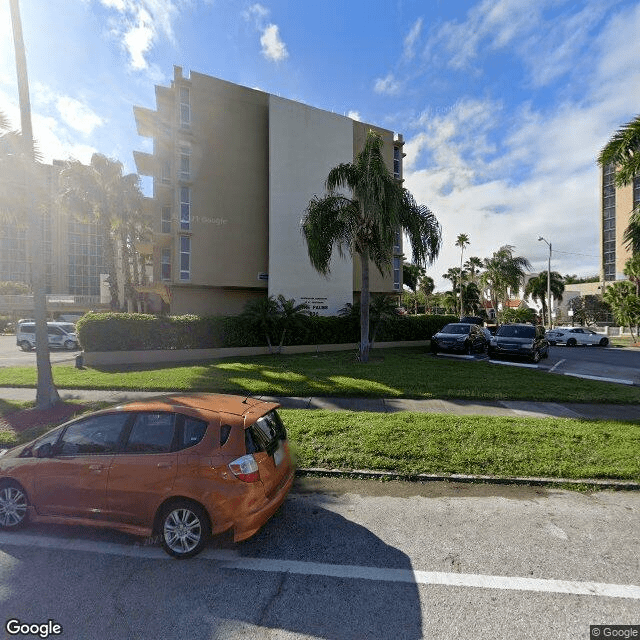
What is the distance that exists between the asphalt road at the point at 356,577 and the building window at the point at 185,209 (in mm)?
20055

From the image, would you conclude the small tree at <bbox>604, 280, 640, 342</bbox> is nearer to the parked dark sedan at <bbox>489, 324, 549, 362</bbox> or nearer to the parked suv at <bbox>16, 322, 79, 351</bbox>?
the parked dark sedan at <bbox>489, 324, 549, 362</bbox>

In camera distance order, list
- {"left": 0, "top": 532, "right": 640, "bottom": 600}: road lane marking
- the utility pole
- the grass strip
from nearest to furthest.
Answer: {"left": 0, "top": 532, "right": 640, "bottom": 600}: road lane marking < the grass strip < the utility pole

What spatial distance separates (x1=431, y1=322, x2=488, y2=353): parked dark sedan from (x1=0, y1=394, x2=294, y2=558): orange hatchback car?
15375 mm

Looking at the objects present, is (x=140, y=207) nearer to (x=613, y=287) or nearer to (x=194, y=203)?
(x=194, y=203)

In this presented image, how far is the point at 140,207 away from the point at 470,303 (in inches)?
1865

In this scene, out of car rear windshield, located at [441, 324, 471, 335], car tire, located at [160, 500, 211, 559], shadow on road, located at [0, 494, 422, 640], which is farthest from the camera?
car rear windshield, located at [441, 324, 471, 335]

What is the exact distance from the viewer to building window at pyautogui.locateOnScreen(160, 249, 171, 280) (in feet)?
79.7

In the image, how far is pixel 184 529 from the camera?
3.35 metres

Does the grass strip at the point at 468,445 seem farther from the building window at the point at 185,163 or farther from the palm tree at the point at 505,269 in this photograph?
the palm tree at the point at 505,269

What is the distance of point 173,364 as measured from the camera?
1437 centimetres

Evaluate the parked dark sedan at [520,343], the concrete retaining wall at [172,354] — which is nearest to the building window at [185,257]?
the concrete retaining wall at [172,354]

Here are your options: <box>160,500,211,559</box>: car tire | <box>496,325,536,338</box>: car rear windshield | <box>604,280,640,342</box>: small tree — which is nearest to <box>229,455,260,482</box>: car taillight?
<box>160,500,211,559</box>: car tire

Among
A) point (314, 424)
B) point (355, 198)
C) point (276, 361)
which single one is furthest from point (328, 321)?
point (314, 424)

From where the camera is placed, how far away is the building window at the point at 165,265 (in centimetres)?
2428
